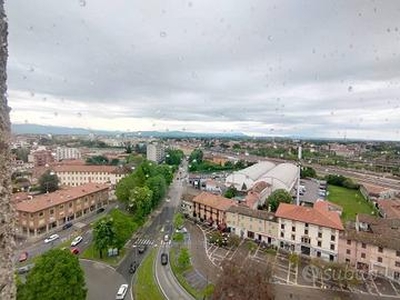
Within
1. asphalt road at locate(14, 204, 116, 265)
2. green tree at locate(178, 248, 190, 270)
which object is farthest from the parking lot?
asphalt road at locate(14, 204, 116, 265)

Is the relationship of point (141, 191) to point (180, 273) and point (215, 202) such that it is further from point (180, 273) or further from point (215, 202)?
point (180, 273)

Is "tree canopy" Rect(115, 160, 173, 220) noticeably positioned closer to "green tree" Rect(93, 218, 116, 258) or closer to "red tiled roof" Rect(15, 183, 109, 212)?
"red tiled roof" Rect(15, 183, 109, 212)

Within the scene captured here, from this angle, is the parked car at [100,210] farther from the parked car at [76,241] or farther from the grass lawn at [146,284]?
the grass lawn at [146,284]

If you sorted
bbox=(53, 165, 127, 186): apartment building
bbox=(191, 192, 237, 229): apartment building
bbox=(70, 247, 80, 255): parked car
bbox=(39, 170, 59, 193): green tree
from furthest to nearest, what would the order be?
bbox=(53, 165, 127, 186): apartment building, bbox=(39, 170, 59, 193): green tree, bbox=(191, 192, 237, 229): apartment building, bbox=(70, 247, 80, 255): parked car

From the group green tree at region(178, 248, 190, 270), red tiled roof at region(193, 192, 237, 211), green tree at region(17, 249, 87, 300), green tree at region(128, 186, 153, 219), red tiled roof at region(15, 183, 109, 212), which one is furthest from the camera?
red tiled roof at region(193, 192, 237, 211)

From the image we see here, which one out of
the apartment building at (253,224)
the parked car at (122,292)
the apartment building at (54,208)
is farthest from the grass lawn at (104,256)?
the apartment building at (253,224)

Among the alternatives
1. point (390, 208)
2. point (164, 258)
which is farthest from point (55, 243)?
point (390, 208)

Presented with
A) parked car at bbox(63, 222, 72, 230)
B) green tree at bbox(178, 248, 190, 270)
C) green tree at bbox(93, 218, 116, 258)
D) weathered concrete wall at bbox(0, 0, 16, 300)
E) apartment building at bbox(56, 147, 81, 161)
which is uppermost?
weathered concrete wall at bbox(0, 0, 16, 300)

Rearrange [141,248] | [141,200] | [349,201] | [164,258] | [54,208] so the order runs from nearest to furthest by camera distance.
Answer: [164,258] < [141,248] < [54,208] < [141,200] < [349,201]
